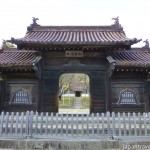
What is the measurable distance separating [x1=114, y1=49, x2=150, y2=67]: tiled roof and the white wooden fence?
3324 mm

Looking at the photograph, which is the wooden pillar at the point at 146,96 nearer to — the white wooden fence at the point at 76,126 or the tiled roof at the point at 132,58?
the tiled roof at the point at 132,58

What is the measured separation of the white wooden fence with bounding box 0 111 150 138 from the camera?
27.9 feet

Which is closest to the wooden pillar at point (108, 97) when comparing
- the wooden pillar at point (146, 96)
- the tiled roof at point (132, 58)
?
the tiled roof at point (132, 58)

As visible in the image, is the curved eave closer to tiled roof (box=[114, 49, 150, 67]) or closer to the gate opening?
tiled roof (box=[114, 49, 150, 67])

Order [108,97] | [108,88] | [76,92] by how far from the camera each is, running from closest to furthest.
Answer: [108,97] → [108,88] → [76,92]

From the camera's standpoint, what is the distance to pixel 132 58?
12539 mm

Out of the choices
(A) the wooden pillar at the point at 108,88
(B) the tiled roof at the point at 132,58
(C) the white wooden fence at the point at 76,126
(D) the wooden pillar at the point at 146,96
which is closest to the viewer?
(C) the white wooden fence at the point at 76,126

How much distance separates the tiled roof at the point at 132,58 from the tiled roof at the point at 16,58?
504 centimetres

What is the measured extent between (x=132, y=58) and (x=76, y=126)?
6.12 meters

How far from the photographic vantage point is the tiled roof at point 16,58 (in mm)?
11273

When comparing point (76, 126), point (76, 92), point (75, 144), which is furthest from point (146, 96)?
point (76, 92)

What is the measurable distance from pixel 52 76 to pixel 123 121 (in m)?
5.42

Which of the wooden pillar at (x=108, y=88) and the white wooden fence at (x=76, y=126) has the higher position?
the wooden pillar at (x=108, y=88)

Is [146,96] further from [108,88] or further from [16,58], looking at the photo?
[16,58]
